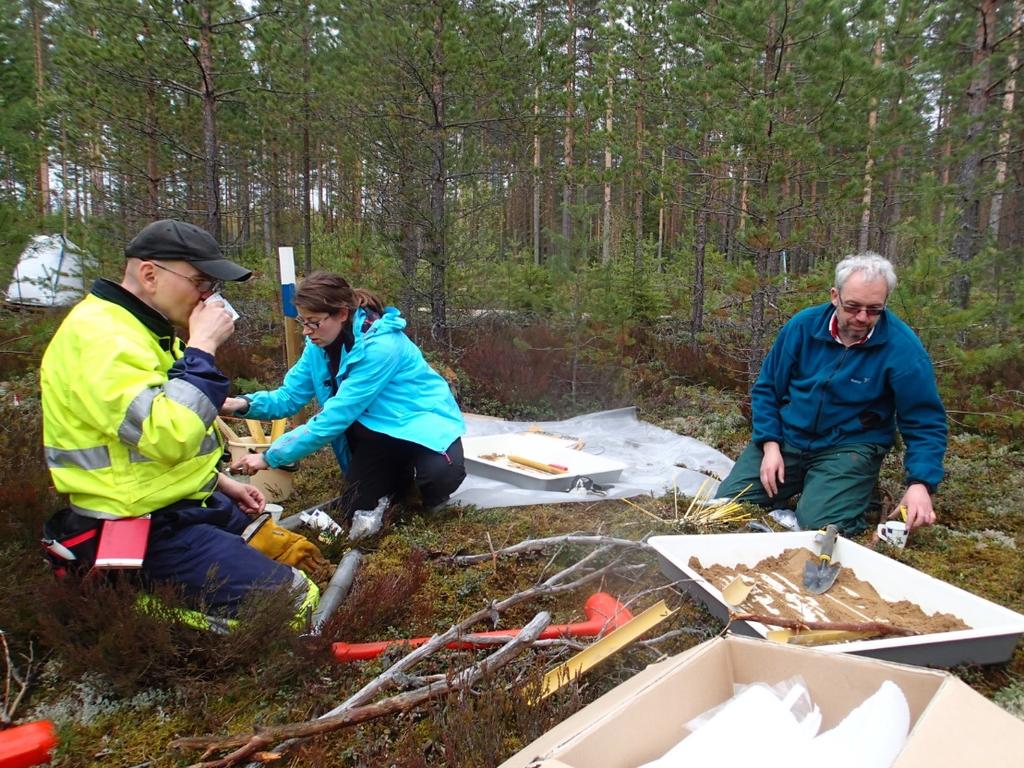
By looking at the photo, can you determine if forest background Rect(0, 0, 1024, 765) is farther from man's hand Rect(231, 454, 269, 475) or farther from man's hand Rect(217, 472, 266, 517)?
man's hand Rect(217, 472, 266, 517)

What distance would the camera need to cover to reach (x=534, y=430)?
18.0ft

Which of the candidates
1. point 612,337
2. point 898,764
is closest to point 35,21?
point 612,337

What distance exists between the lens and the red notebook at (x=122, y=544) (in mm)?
2035

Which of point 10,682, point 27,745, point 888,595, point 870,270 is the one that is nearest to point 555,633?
point 888,595

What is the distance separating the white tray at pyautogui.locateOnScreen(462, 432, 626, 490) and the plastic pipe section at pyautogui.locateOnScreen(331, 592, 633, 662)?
1.60 metres

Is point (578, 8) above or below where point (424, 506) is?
above

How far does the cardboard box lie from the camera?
43.1 inches

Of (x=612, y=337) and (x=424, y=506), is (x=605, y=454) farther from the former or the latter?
(x=612, y=337)

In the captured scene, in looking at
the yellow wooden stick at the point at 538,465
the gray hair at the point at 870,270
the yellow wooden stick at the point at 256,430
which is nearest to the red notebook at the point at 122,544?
the yellow wooden stick at the point at 256,430

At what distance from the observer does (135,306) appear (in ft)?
7.21

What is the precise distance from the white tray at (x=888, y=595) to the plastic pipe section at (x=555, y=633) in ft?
0.99

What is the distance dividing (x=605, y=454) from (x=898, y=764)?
13.4 feet

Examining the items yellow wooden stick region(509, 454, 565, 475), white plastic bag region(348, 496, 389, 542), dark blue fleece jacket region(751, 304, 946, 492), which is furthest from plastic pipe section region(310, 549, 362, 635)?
dark blue fleece jacket region(751, 304, 946, 492)

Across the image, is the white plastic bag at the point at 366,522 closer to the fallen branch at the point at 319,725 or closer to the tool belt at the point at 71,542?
the tool belt at the point at 71,542
